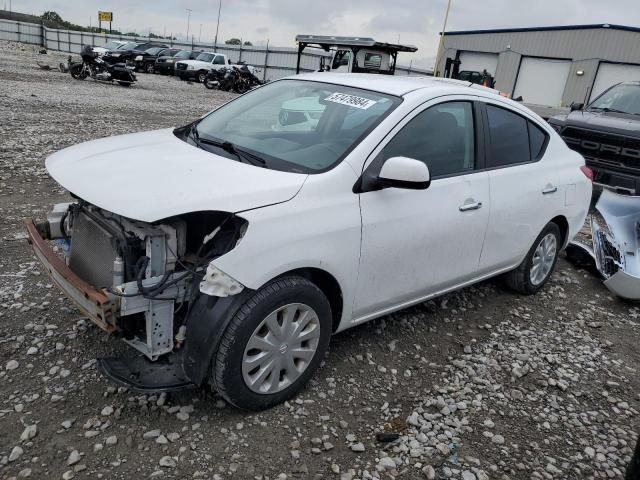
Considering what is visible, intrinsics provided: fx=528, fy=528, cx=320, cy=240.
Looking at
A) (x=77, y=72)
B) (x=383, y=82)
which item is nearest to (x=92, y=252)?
(x=383, y=82)

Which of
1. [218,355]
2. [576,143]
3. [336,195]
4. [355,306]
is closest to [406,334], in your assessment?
[355,306]

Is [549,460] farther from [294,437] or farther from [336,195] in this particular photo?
[336,195]

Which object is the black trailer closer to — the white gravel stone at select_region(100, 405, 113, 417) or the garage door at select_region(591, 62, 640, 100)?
the garage door at select_region(591, 62, 640, 100)

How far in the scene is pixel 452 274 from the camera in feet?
12.2

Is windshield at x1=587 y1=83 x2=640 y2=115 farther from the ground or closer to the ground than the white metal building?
closer to the ground

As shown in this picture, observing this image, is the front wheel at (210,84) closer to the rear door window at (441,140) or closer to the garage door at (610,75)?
the garage door at (610,75)

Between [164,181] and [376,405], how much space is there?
68.8 inches

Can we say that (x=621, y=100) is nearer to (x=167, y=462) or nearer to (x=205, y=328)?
(x=205, y=328)

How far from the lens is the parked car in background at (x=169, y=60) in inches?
1135

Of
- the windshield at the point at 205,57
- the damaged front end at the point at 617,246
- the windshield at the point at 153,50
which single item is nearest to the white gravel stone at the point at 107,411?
the damaged front end at the point at 617,246

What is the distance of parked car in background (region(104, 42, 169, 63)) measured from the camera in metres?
25.5

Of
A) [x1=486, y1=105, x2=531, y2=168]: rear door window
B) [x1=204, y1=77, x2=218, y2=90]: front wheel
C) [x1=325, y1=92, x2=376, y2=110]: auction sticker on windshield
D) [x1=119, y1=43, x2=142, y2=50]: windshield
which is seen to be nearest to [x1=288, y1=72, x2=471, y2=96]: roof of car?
[x1=325, y1=92, x2=376, y2=110]: auction sticker on windshield

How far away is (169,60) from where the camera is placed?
28844mm

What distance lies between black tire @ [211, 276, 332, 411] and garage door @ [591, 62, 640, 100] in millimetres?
31023
